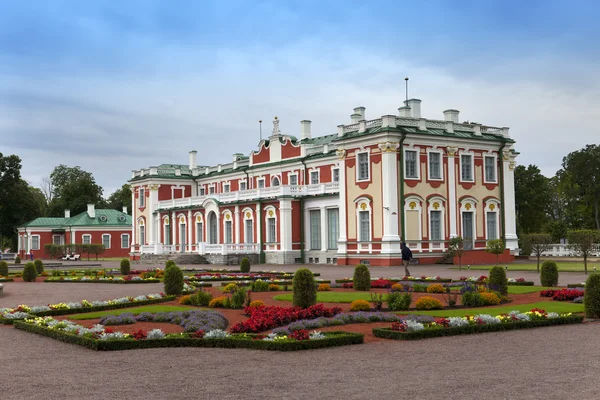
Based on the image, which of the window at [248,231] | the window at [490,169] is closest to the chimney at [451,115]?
the window at [490,169]

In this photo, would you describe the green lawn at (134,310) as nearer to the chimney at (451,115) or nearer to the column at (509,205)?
the chimney at (451,115)

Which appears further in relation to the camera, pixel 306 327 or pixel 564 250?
pixel 564 250

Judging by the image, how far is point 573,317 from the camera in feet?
52.3

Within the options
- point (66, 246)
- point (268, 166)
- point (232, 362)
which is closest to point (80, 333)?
point (232, 362)

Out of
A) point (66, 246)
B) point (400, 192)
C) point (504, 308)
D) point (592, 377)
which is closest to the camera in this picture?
point (592, 377)

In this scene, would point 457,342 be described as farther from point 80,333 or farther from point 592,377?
point 80,333

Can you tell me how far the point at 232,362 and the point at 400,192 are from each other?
33.8m

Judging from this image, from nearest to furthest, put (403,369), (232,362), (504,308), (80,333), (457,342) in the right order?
(403,369)
(232,362)
(457,342)
(80,333)
(504,308)

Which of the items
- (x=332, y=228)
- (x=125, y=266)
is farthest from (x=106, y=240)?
(x=125, y=266)

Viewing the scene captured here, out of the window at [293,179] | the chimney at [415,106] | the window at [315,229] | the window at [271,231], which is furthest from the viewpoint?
the window at [293,179]

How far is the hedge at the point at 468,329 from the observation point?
13852mm

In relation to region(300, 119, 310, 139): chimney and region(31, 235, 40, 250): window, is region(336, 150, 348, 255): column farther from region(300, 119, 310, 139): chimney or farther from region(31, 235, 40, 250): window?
region(31, 235, 40, 250): window

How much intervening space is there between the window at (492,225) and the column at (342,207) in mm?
9587

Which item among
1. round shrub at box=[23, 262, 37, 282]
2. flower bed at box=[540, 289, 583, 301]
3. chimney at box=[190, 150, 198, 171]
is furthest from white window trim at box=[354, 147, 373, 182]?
chimney at box=[190, 150, 198, 171]
